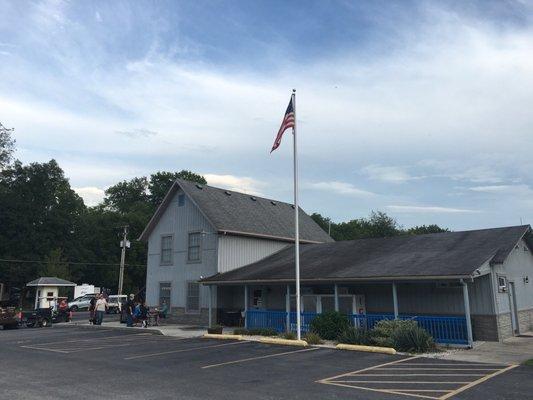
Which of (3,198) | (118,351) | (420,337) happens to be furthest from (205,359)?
(3,198)

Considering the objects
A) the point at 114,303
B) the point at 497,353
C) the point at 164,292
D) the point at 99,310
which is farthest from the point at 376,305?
the point at 114,303

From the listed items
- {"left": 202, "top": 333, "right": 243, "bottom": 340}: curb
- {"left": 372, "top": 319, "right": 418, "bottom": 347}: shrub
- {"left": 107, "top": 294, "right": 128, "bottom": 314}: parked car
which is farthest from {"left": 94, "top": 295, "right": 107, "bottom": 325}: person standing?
{"left": 372, "top": 319, "right": 418, "bottom": 347}: shrub

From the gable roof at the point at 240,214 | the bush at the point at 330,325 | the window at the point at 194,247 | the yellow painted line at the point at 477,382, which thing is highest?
the gable roof at the point at 240,214

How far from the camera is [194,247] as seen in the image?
1155 inches

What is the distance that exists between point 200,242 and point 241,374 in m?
17.4

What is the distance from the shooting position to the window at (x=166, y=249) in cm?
3100

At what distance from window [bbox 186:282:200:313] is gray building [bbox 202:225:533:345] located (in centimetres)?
282

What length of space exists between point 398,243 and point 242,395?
16229 mm

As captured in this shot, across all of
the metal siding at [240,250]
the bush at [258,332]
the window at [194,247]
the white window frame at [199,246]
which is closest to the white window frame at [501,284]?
the bush at [258,332]

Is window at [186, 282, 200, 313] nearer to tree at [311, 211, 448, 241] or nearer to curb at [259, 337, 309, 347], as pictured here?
curb at [259, 337, 309, 347]

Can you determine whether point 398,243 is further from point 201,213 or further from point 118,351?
point 118,351

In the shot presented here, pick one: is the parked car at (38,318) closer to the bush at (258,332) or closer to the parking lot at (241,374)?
the parking lot at (241,374)

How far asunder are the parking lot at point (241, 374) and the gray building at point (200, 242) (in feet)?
34.0

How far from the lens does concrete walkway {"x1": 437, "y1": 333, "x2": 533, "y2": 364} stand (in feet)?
46.1
